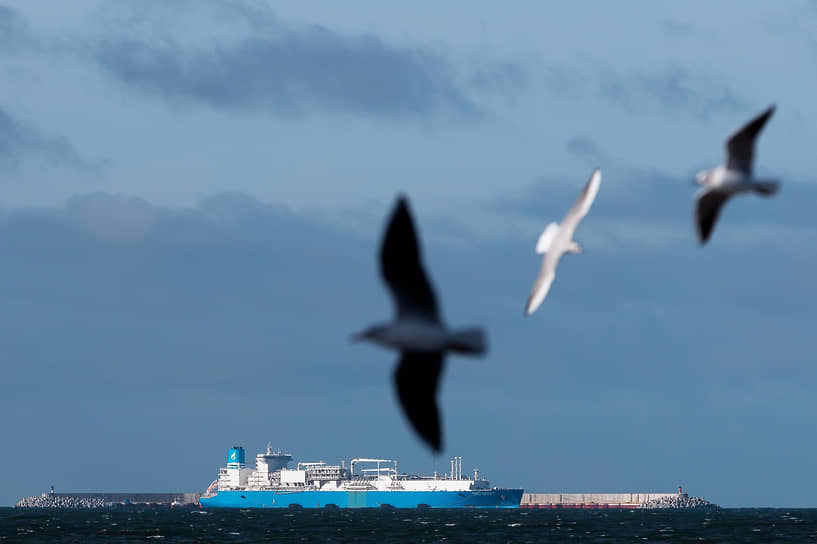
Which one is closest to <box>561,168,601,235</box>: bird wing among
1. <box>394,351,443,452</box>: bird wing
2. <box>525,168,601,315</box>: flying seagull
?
<box>525,168,601,315</box>: flying seagull

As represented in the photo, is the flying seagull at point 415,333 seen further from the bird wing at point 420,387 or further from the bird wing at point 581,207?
the bird wing at point 581,207

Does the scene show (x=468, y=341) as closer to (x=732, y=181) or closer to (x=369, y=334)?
(x=369, y=334)

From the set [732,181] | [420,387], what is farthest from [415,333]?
[732,181]

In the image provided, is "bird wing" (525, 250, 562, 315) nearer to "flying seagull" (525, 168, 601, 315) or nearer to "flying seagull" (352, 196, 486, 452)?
"flying seagull" (525, 168, 601, 315)

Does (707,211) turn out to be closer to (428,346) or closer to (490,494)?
(428,346)

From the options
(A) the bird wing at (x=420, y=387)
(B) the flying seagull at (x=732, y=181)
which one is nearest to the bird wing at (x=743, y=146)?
(B) the flying seagull at (x=732, y=181)
